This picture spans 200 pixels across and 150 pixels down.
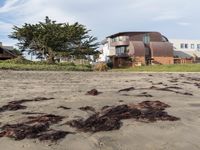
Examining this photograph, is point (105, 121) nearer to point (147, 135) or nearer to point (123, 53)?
point (147, 135)

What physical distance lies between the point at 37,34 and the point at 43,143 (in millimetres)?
59350

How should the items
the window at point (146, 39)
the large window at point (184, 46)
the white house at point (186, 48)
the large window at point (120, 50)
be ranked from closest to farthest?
the large window at point (120, 50) → the window at point (146, 39) → the white house at point (186, 48) → the large window at point (184, 46)

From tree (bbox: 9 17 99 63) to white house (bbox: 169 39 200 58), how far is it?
3942 cm

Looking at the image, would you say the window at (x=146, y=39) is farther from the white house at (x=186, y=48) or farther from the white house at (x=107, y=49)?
the white house at (x=186, y=48)

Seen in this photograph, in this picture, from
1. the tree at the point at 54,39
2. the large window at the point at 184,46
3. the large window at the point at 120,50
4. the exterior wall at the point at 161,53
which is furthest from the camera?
the large window at the point at 184,46

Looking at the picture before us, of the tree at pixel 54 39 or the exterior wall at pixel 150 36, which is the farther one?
the exterior wall at pixel 150 36

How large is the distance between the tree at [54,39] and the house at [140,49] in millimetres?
18766

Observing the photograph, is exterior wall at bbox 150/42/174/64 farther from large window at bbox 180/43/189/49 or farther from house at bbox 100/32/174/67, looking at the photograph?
large window at bbox 180/43/189/49

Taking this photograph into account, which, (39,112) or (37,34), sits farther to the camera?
(37,34)

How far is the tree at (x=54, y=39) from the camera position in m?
65.6

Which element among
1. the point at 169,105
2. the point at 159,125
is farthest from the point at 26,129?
the point at 169,105

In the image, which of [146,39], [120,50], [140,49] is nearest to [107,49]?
[120,50]

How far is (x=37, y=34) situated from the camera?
66000mm

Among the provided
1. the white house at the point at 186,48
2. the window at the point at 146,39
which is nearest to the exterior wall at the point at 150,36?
the window at the point at 146,39
